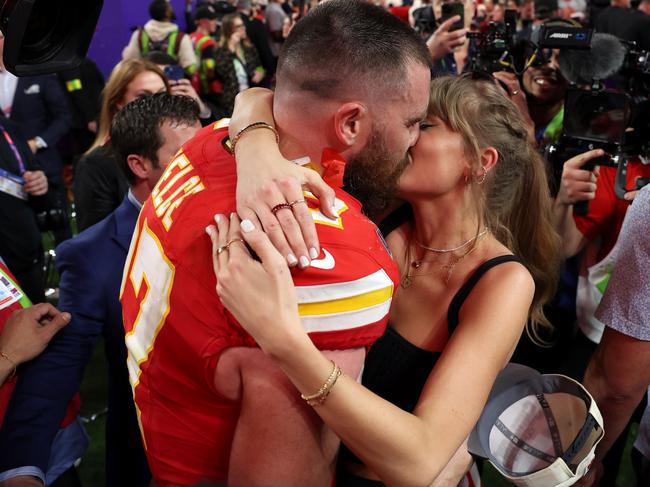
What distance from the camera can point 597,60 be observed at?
245cm

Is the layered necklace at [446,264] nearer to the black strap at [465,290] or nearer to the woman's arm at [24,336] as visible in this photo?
the black strap at [465,290]

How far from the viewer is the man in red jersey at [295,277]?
1.10 m

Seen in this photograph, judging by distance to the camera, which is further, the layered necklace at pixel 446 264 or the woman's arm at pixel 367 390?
the layered necklace at pixel 446 264

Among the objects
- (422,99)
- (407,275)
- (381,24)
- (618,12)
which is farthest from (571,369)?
(618,12)

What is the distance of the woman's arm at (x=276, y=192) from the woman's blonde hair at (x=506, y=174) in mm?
625

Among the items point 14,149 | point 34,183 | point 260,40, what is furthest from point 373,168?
point 260,40

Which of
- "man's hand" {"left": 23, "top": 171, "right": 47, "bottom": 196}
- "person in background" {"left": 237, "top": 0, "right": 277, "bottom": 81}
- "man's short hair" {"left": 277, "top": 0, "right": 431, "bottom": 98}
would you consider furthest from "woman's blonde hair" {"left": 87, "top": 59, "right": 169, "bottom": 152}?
"person in background" {"left": 237, "top": 0, "right": 277, "bottom": 81}

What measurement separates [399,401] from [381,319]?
0.61 m

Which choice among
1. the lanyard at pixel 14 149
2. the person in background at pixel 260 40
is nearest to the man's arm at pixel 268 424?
the lanyard at pixel 14 149

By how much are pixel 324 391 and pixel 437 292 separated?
70cm

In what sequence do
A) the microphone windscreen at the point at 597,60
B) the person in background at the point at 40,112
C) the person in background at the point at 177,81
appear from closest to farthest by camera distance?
the microphone windscreen at the point at 597,60 < the person in background at the point at 177,81 < the person in background at the point at 40,112

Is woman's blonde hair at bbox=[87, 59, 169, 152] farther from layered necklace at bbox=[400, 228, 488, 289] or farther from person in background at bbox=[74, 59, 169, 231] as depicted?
layered necklace at bbox=[400, 228, 488, 289]

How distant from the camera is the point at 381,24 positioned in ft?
4.22

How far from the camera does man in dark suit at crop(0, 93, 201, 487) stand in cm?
167
